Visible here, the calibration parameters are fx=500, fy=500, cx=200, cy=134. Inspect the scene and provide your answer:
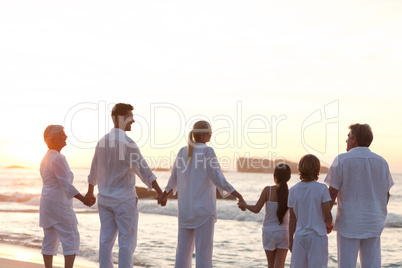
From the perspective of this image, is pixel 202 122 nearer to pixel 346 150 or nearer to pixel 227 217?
pixel 346 150

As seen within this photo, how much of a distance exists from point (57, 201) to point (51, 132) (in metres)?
0.81

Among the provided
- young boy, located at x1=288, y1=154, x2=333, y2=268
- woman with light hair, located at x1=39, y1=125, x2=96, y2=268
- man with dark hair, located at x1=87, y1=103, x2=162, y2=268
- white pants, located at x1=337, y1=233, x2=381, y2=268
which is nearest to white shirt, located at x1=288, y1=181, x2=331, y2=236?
young boy, located at x1=288, y1=154, x2=333, y2=268

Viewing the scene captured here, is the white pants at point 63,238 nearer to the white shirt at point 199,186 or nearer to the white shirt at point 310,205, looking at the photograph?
the white shirt at point 199,186

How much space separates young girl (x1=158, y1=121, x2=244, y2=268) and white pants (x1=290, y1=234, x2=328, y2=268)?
0.90m

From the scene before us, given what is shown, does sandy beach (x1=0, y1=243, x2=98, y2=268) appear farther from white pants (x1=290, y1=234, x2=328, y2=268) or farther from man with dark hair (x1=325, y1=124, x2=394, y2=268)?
man with dark hair (x1=325, y1=124, x2=394, y2=268)

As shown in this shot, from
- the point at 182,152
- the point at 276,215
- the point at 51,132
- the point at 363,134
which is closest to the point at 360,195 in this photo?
the point at 363,134

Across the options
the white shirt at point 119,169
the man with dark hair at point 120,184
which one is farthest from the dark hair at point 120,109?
the white shirt at point 119,169

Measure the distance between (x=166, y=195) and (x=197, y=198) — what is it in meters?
0.46

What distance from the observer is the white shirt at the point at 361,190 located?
15.5 feet

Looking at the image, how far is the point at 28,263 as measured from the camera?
782cm

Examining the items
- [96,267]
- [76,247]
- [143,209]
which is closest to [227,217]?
[143,209]

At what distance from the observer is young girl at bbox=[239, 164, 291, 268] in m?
5.71

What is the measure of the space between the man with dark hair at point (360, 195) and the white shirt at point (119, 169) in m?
1.99

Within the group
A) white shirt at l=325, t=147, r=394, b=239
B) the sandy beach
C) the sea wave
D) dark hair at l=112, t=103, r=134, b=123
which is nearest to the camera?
→ white shirt at l=325, t=147, r=394, b=239
